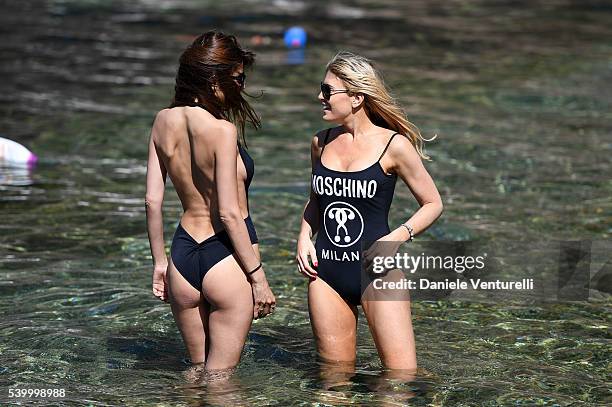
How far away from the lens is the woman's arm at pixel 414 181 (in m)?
5.64

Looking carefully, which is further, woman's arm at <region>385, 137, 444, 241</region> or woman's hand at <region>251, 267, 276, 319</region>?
woman's arm at <region>385, 137, 444, 241</region>

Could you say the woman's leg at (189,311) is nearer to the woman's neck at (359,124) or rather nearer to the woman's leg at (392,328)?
Result: the woman's leg at (392,328)

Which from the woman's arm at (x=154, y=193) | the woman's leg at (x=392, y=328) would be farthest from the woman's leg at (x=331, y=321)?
the woman's arm at (x=154, y=193)

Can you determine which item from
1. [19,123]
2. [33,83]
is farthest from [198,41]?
[33,83]

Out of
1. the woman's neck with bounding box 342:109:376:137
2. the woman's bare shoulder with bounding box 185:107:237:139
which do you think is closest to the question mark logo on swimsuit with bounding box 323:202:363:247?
the woman's neck with bounding box 342:109:376:137

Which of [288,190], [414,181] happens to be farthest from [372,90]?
[288,190]

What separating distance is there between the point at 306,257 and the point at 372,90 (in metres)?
1.04

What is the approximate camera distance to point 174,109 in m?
5.49

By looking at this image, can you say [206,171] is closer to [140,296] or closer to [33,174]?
[140,296]

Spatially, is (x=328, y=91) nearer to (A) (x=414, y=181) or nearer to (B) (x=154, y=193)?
(A) (x=414, y=181)

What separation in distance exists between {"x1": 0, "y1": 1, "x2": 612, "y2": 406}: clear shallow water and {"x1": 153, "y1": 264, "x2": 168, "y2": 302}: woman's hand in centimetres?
57

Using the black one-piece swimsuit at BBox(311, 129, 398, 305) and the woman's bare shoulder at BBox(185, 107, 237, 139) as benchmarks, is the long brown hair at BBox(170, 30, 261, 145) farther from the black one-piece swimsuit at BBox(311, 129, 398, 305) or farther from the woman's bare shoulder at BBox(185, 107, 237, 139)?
the black one-piece swimsuit at BBox(311, 129, 398, 305)

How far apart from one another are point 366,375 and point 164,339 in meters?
1.76

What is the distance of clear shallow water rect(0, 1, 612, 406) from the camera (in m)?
6.45
